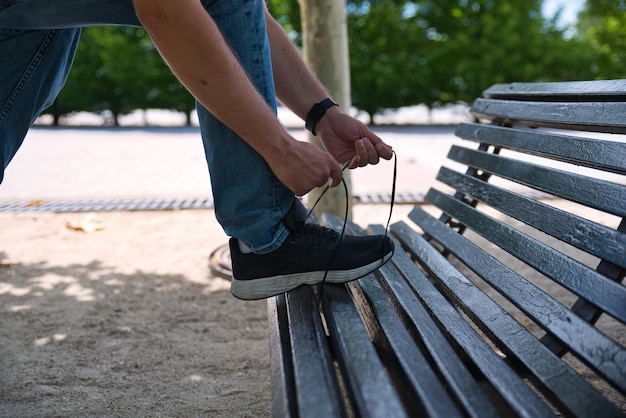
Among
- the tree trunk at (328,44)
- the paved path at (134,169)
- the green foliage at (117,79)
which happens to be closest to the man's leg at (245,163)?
the tree trunk at (328,44)

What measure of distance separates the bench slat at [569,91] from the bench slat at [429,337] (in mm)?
806

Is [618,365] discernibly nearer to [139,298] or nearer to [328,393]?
[328,393]

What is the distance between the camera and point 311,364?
4.50 feet

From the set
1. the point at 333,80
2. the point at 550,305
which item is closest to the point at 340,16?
the point at 333,80

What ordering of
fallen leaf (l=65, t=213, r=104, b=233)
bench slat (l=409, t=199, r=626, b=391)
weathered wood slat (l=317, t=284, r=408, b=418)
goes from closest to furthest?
weathered wood slat (l=317, t=284, r=408, b=418)
bench slat (l=409, t=199, r=626, b=391)
fallen leaf (l=65, t=213, r=104, b=233)

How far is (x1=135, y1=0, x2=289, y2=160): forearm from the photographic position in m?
1.38

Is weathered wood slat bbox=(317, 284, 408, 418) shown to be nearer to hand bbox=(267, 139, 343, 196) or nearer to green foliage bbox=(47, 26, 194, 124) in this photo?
hand bbox=(267, 139, 343, 196)

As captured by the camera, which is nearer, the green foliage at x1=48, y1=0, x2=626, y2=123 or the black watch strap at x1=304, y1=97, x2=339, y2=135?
the black watch strap at x1=304, y1=97, x2=339, y2=135

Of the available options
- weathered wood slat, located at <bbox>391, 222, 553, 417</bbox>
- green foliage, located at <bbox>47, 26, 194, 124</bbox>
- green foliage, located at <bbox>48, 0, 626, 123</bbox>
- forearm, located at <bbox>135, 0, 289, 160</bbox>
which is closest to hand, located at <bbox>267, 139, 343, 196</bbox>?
forearm, located at <bbox>135, 0, 289, 160</bbox>

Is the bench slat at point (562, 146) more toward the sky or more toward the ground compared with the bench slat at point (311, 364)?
more toward the sky

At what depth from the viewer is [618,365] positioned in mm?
1271

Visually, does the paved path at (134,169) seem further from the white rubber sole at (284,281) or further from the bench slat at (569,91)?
the white rubber sole at (284,281)

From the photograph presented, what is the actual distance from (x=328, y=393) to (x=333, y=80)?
3.41 meters

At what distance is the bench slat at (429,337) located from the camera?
1.21 meters
